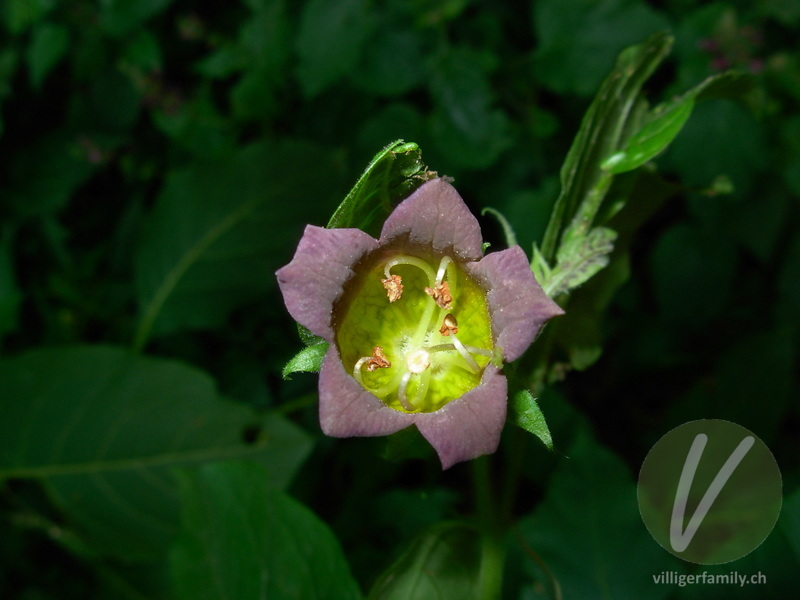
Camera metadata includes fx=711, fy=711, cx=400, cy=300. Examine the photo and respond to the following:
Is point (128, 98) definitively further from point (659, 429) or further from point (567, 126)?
point (659, 429)

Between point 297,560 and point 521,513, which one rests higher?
point 297,560

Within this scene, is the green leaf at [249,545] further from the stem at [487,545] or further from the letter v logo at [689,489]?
the letter v logo at [689,489]

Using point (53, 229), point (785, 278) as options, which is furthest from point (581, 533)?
point (53, 229)

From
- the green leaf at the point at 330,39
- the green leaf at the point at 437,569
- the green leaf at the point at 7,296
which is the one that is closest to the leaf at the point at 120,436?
the green leaf at the point at 7,296

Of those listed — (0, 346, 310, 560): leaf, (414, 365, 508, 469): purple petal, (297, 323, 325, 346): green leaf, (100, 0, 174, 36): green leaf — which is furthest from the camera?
(100, 0, 174, 36): green leaf

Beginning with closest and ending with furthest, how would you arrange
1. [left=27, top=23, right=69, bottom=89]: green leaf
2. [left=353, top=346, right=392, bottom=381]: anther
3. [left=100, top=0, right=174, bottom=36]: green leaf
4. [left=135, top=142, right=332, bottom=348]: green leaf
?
[left=353, top=346, right=392, bottom=381]: anther, [left=135, top=142, right=332, bottom=348]: green leaf, [left=100, top=0, right=174, bottom=36]: green leaf, [left=27, top=23, right=69, bottom=89]: green leaf

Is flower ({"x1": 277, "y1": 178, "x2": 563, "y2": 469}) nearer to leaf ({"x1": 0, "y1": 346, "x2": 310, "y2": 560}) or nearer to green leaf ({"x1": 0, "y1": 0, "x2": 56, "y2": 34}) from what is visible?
leaf ({"x1": 0, "y1": 346, "x2": 310, "y2": 560})

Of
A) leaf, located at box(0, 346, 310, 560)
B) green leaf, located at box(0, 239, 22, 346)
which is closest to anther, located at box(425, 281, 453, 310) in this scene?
leaf, located at box(0, 346, 310, 560)
